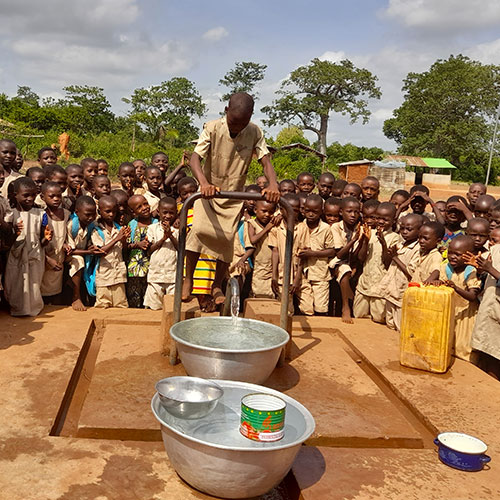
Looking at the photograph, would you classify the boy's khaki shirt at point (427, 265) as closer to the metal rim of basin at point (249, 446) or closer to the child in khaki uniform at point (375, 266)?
the child in khaki uniform at point (375, 266)

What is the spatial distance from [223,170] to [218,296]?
3.08 ft

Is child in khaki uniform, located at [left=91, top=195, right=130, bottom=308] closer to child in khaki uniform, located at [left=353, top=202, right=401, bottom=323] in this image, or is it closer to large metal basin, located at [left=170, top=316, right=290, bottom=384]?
large metal basin, located at [left=170, top=316, right=290, bottom=384]

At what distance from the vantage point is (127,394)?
2848 millimetres

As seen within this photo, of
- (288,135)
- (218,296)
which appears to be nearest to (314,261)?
(218,296)

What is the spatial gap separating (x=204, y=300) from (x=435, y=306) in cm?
179

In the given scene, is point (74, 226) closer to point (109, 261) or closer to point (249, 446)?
point (109, 261)

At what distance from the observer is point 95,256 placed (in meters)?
4.75

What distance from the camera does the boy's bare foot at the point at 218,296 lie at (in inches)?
151

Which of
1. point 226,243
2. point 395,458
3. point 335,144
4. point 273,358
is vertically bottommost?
point 395,458

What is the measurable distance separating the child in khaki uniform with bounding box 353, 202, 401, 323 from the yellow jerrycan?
106 cm

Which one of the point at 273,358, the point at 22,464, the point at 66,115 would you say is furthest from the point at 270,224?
the point at 66,115

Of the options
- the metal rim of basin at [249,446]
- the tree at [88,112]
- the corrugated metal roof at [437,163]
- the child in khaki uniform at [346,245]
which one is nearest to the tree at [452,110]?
the corrugated metal roof at [437,163]

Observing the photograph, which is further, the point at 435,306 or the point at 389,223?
the point at 389,223

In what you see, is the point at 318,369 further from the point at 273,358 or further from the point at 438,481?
the point at 438,481
